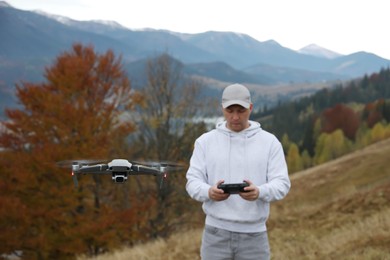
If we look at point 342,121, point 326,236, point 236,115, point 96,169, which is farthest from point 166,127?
point 342,121

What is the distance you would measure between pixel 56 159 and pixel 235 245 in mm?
14713

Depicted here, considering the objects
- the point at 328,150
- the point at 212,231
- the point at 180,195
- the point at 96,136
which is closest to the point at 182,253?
the point at 212,231

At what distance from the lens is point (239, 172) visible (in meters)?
3.91

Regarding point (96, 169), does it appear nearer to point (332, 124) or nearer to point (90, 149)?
point (90, 149)

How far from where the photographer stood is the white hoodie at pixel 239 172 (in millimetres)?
3902

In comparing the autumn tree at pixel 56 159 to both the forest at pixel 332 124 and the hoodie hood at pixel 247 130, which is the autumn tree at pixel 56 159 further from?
the forest at pixel 332 124

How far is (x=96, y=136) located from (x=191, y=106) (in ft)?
19.6

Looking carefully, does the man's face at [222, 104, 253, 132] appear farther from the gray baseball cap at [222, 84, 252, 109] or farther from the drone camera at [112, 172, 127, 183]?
the drone camera at [112, 172, 127, 183]

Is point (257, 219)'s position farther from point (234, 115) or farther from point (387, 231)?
point (387, 231)

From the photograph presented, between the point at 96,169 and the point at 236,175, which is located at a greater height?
the point at 96,169

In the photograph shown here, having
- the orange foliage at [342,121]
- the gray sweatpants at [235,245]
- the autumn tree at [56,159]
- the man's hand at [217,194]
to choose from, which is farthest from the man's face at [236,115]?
the orange foliage at [342,121]

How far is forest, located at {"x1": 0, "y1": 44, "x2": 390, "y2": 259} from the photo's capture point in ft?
59.2

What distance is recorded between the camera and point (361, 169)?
4241 centimetres

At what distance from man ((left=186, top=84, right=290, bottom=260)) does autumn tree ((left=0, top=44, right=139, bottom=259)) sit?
13806 mm
